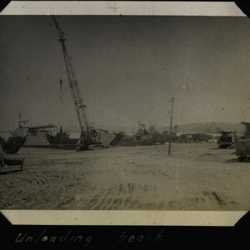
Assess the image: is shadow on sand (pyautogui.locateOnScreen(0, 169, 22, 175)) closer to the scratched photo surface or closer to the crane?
the scratched photo surface

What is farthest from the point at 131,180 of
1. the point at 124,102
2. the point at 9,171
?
the point at 9,171

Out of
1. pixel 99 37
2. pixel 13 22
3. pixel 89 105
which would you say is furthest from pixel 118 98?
pixel 13 22

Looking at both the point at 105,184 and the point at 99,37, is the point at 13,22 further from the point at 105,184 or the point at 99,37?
the point at 105,184

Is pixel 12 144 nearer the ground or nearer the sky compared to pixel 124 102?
nearer the ground

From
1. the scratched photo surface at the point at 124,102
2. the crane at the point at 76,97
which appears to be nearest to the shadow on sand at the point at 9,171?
the scratched photo surface at the point at 124,102

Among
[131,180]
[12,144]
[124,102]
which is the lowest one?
[131,180]

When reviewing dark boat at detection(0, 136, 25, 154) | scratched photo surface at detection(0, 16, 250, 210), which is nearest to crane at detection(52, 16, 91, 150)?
scratched photo surface at detection(0, 16, 250, 210)

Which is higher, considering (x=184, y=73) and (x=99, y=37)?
(x=99, y=37)

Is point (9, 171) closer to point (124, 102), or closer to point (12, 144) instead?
point (12, 144)
